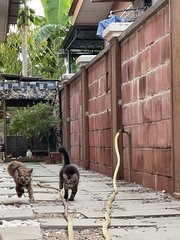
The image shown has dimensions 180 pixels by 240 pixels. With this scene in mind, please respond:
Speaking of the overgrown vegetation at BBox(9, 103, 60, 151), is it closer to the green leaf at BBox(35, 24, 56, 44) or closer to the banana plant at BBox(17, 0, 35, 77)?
the banana plant at BBox(17, 0, 35, 77)

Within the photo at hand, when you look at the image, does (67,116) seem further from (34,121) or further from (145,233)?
(145,233)

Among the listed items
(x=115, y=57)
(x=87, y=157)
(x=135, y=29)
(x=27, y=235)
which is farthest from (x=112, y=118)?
(x=27, y=235)

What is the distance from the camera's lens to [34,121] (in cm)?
2030

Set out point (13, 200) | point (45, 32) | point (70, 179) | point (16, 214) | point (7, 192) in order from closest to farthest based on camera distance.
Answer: point (16, 214) < point (13, 200) < point (70, 179) < point (7, 192) < point (45, 32)

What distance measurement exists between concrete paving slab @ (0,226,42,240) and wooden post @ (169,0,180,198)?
9.46 feet

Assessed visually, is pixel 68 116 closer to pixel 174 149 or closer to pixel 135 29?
pixel 135 29

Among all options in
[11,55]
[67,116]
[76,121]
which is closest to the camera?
[76,121]

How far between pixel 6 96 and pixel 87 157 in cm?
679

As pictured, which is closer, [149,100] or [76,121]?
[149,100]

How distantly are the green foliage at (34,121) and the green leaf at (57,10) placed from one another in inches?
245

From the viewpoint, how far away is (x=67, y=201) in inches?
300

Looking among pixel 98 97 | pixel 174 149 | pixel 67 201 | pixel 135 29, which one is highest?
pixel 135 29

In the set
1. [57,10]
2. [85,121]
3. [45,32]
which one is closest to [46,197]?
[85,121]

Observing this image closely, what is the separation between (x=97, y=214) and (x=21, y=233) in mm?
1470
